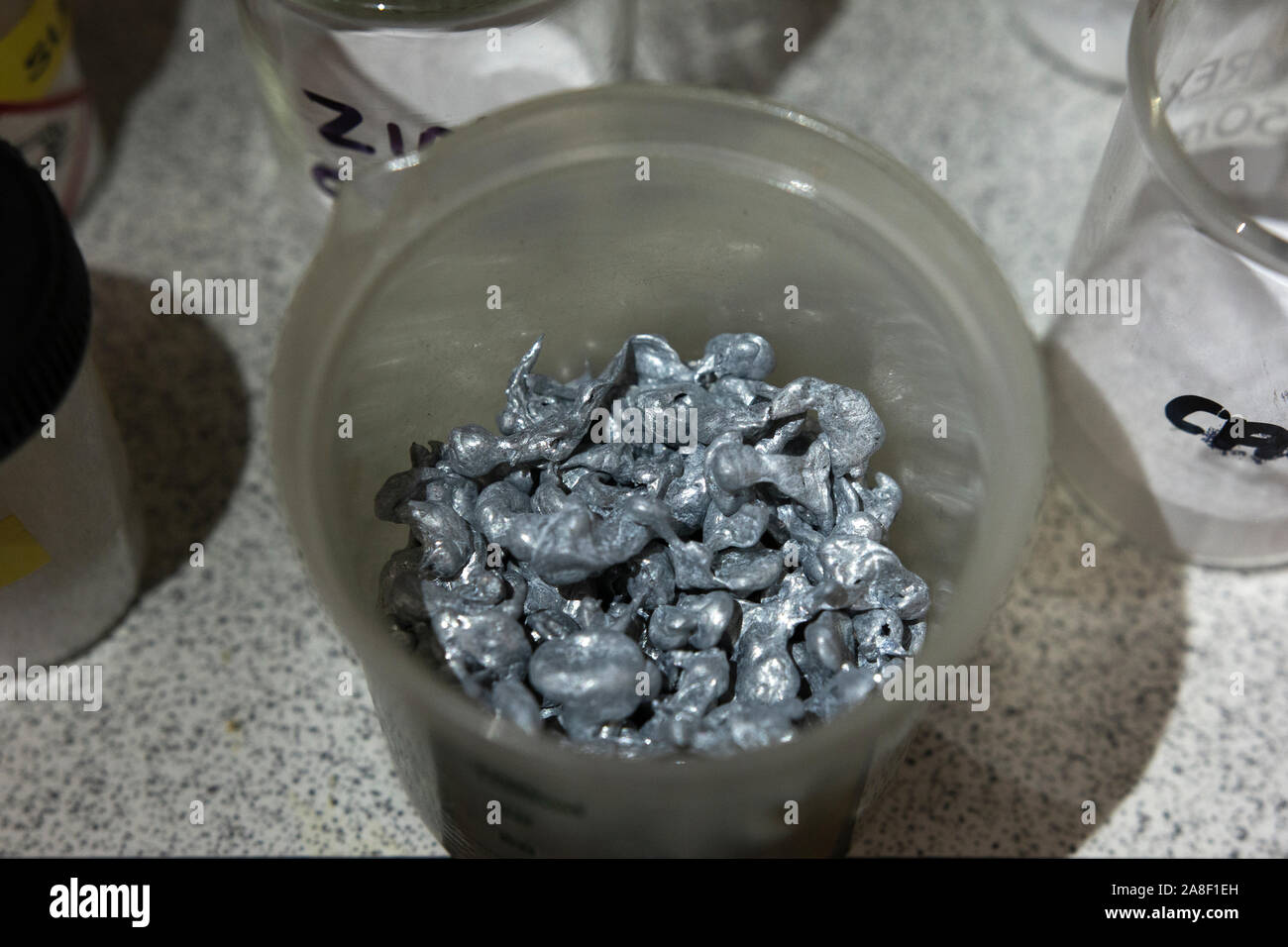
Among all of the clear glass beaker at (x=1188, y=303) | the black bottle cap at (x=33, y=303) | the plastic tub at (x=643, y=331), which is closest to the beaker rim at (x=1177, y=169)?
the clear glass beaker at (x=1188, y=303)

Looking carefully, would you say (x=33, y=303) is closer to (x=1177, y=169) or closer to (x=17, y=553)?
(x=17, y=553)

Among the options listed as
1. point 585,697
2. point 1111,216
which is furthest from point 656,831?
point 1111,216

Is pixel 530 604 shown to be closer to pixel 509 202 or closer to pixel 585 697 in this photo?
pixel 585 697

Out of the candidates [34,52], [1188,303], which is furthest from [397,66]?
[1188,303]

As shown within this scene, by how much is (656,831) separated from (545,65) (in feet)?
1.41

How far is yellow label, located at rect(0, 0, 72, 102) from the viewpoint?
66cm

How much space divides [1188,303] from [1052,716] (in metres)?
0.22

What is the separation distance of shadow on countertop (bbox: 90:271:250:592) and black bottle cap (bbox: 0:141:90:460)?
0.19 m

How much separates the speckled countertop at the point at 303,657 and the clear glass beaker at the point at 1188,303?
0.15 ft

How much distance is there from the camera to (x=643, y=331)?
639 mm

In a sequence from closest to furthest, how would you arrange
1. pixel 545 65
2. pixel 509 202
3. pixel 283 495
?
pixel 283 495, pixel 509 202, pixel 545 65

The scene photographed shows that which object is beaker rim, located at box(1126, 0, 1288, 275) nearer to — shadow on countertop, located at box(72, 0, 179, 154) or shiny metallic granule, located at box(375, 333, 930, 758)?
shiny metallic granule, located at box(375, 333, 930, 758)
